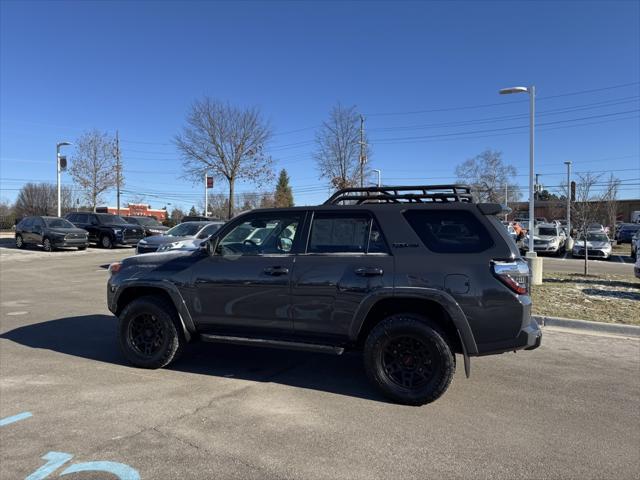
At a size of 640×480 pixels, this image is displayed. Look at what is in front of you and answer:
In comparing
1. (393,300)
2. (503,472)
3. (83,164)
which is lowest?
(503,472)

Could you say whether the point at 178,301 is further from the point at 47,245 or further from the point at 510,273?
the point at 47,245

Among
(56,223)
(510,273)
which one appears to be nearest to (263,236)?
(510,273)

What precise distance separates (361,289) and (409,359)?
0.79 metres

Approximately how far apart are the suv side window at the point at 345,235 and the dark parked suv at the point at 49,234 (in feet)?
71.9

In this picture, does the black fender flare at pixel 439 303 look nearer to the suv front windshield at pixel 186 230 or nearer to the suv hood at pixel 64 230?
the suv front windshield at pixel 186 230

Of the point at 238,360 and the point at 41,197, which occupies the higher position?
the point at 41,197

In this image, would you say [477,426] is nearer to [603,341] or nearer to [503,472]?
[503,472]

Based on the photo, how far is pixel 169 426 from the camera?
12.9ft

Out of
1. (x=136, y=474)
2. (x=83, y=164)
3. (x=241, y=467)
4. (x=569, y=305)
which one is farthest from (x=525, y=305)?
(x=83, y=164)

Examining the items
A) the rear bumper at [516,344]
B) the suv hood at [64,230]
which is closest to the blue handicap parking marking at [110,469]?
the rear bumper at [516,344]

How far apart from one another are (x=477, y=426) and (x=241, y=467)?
6.49ft

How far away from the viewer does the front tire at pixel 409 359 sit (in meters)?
4.33

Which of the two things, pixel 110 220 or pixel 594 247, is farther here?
pixel 110 220

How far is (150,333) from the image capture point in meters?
5.49
